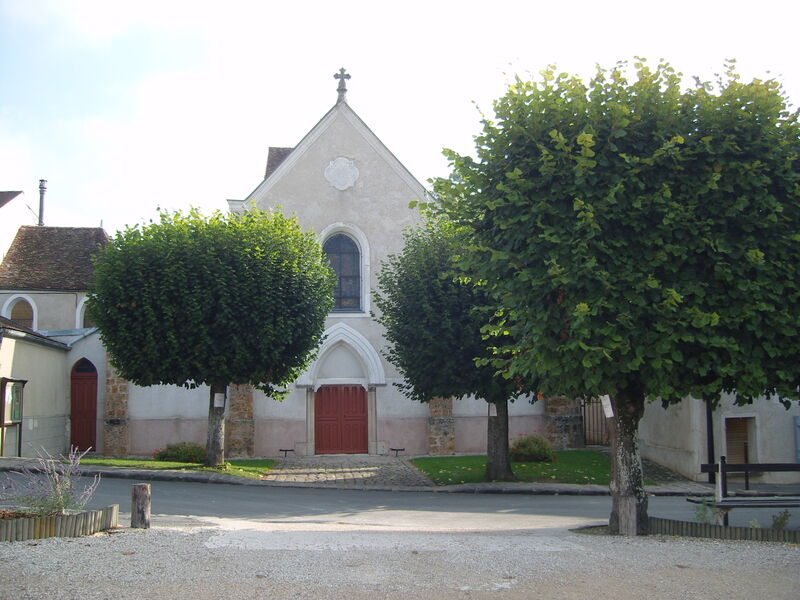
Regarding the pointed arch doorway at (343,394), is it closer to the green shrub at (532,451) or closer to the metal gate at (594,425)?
the green shrub at (532,451)

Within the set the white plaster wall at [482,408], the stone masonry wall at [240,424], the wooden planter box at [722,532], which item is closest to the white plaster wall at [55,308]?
the stone masonry wall at [240,424]

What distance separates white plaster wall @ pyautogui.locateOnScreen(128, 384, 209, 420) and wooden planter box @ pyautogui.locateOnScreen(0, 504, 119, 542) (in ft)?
55.1

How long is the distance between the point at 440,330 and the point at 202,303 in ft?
19.4

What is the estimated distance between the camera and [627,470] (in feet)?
36.5

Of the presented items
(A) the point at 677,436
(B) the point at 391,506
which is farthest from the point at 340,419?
(B) the point at 391,506

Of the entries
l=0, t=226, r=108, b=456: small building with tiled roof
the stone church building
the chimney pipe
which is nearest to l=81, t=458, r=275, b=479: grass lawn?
l=0, t=226, r=108, b=456: small building with tiled roof

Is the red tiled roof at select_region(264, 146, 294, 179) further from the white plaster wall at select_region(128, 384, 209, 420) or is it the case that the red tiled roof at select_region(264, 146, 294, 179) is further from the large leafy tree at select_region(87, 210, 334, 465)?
the large leafy tree at select_region(87, 210, 334, 465)

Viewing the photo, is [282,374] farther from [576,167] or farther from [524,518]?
[576,167]

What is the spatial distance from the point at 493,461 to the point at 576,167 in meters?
10.7

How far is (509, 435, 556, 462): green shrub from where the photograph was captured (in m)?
23.0

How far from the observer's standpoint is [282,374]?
20.1 metres

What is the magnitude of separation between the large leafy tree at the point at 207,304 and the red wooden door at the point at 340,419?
240 inches

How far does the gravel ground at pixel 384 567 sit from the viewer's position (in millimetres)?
6891

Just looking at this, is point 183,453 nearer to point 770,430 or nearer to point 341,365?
point 341,365
